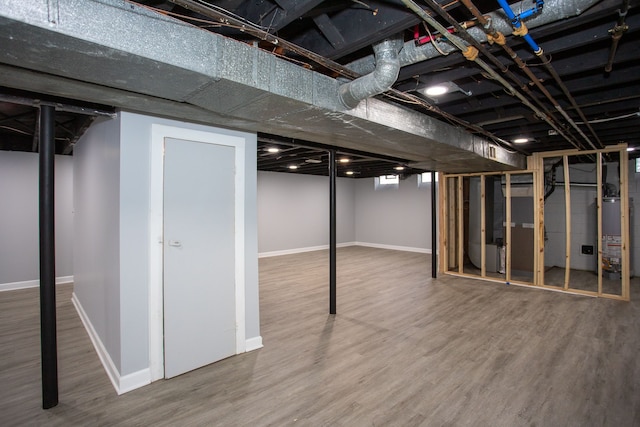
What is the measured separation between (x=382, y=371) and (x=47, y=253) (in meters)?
2.60

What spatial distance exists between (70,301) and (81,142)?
2.30 meters

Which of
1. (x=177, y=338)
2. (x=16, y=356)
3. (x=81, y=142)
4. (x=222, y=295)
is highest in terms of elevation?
(x=81, y=142)

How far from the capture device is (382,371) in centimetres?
264

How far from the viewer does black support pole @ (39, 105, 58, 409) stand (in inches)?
83.3

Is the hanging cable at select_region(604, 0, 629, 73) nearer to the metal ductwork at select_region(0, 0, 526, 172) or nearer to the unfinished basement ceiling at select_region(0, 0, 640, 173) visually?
the unfinished basement ceiling at select_region(0, 0, 640, 173)

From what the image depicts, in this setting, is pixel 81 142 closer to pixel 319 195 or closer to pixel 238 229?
pixel 238 229

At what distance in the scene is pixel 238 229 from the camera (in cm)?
295

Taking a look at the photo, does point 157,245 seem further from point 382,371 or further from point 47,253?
point 382,371

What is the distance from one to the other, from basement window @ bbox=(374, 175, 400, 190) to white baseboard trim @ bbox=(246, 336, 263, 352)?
7483mm

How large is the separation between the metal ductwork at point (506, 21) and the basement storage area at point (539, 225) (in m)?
4.27

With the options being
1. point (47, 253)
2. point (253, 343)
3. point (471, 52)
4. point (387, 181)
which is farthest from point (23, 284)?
point (387, 181)

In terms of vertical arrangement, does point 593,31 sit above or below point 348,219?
above

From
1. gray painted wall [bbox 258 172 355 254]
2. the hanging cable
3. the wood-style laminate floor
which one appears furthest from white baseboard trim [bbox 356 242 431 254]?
the hanging cable

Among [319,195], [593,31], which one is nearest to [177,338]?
[593,31]
